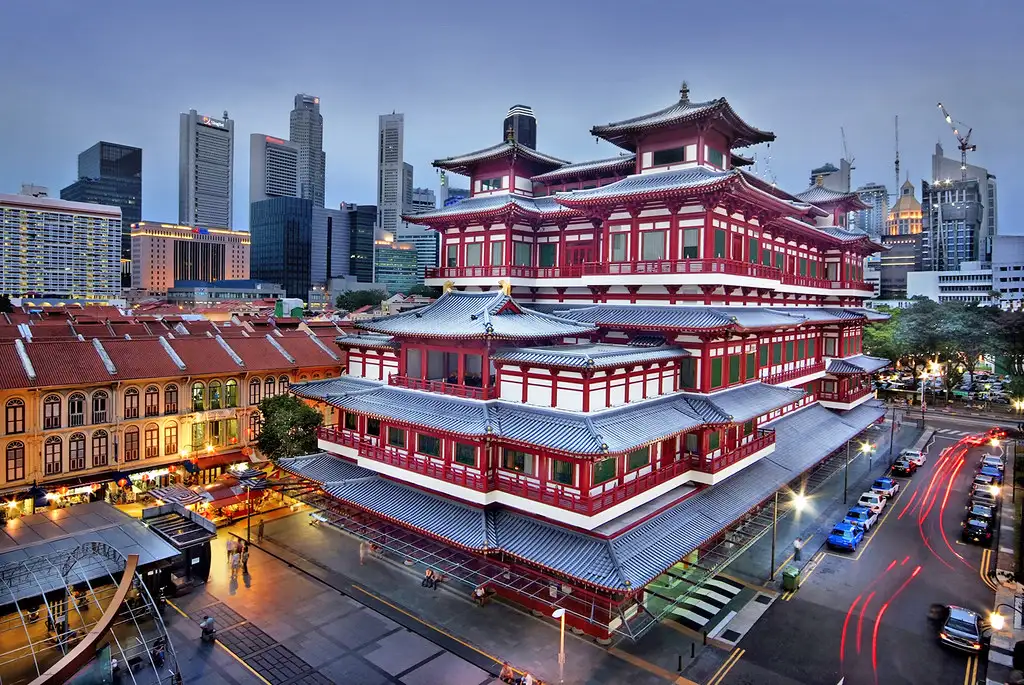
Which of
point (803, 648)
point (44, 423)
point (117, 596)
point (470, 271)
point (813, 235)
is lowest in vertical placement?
point (803, 648)

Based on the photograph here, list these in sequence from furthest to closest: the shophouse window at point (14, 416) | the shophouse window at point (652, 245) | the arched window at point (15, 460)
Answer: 1. the arched window at point (15, 460)
2. the shophouse window at point (14, 416)
3. the shophouse window at point (652, 245)

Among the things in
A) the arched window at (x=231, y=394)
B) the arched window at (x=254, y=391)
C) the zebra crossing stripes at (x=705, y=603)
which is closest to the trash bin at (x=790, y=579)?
the zebra crossing stripes at (x=705, y=603)

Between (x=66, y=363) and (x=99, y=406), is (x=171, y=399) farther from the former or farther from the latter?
(x=66, y=363)

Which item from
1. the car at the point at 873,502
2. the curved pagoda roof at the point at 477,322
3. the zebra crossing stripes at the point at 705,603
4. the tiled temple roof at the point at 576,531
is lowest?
the zebra crossing stripes at the point at 705,603

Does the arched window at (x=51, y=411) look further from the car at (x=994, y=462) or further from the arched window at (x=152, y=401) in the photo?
the car at (x=994, y=462)

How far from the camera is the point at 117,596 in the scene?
25438 millimetres

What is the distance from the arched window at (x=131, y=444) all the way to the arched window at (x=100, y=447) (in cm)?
128

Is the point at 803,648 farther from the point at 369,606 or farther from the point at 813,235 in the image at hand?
the point at 813,235

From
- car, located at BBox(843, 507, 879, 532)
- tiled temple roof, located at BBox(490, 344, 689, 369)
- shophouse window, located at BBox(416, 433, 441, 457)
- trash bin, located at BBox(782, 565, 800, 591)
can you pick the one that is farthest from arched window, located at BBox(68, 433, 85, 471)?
car, located at BBox(843, 507, 879, 532)

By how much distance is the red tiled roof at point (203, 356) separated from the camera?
169 feet

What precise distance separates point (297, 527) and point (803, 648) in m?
32.2

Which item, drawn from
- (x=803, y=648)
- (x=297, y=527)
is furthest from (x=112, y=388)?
(x=803, y=648)

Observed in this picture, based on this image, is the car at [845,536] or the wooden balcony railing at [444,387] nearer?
the wooden balcony railing at [444,387]

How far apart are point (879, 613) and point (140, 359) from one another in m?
54.6
